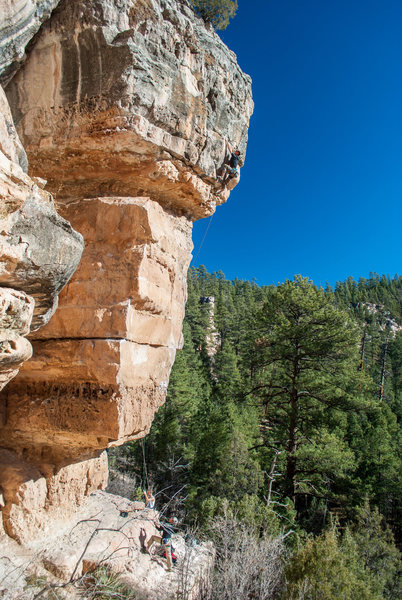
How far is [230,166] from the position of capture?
5051 millimetres

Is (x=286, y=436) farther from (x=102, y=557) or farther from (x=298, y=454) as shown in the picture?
(x=102, y=557)

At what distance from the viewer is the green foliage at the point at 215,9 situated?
15.8 feet

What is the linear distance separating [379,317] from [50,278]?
7541 centimetres

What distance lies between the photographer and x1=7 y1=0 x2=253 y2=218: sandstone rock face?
3766 millimetres

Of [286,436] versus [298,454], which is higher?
[286,436]

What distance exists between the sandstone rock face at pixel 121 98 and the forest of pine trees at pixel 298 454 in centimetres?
644

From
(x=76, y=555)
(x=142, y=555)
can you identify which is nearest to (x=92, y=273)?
(x=76, y=555)

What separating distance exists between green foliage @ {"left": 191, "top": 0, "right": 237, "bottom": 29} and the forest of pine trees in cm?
829

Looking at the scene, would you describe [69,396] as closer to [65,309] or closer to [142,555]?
[65,309]

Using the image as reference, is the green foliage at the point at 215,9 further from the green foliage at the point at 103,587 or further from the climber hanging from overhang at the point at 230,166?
the green foliage at the point at 103,587

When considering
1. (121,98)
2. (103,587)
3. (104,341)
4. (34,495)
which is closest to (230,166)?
(121,98)

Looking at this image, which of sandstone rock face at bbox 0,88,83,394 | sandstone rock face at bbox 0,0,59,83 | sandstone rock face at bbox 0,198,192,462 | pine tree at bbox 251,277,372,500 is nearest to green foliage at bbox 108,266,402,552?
pine tree at bbox 251,277,372,500

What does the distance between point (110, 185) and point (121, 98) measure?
106 centimetres

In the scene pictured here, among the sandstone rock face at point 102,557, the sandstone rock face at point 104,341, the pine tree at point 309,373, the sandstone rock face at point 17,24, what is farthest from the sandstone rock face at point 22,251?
the pine tree at point 309,373
